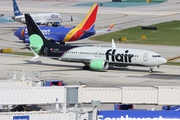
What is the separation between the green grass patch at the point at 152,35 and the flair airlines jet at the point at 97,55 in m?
43.0

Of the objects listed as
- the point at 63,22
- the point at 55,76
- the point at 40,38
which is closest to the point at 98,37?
the point at 63,22

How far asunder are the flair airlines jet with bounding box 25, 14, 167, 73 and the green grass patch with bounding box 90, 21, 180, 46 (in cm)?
4296

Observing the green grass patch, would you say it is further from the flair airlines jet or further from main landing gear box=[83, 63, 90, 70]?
the flair airlines jet

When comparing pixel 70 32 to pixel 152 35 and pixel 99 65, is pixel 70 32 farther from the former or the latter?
pixel 99 65

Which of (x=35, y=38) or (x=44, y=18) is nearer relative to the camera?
(x=35, y=38)

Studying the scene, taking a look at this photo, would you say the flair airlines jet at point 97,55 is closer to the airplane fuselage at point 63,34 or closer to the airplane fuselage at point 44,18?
the airplane fuselage at point 63,34

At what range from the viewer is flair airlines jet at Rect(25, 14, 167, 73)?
89062mm

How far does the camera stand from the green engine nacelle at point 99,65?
91.6m

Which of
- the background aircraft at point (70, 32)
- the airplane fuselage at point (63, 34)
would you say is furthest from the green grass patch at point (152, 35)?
the airplane fuselage at point (63, 34)

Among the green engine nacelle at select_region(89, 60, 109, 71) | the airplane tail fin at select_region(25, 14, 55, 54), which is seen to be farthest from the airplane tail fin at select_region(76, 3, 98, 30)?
the green engine nacelle at select_region(89, 60, 109, 71)

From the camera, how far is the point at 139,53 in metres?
89.2

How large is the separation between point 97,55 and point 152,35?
59.4 meters

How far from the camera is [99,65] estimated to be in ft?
301

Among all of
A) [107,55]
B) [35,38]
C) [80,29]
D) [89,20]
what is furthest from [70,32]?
[107,55]
